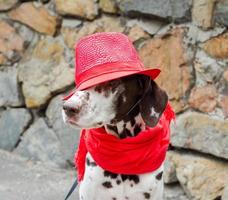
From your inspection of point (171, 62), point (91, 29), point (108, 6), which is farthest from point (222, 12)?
point (91, 29)

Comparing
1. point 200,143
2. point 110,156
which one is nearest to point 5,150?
point 200,143

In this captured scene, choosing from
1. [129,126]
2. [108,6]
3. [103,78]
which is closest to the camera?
[103,78]

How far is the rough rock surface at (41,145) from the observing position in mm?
4754

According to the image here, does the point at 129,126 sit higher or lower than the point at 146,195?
higher

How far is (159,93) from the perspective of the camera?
280cm

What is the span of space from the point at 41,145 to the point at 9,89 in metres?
0.46

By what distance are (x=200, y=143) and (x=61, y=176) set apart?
41.7 inches

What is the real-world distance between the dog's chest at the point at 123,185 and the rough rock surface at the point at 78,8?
1651mm

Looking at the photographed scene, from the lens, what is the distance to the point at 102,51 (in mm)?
2670

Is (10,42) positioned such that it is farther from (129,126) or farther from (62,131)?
(129,126)

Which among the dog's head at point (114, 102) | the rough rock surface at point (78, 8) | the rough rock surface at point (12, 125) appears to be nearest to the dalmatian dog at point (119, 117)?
the dog's head at point (114, 102)

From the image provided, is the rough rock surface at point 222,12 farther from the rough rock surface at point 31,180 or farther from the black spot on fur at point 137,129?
the rough rock surface at point 31,180

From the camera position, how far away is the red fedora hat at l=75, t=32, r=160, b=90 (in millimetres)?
2625

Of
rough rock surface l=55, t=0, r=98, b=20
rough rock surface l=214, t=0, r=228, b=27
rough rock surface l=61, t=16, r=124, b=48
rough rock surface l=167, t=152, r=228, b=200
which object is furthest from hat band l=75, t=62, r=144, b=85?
rough rock surface l=55, t=0, r=98, b=20
